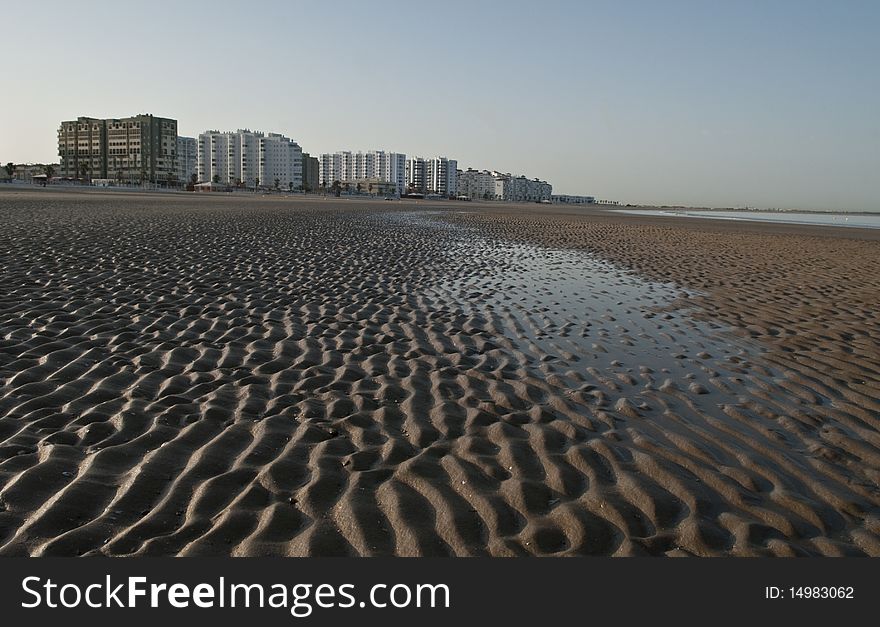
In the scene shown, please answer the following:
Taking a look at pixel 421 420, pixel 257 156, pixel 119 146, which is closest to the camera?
pixel 421 420

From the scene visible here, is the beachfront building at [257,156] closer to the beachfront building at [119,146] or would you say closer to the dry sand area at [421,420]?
the beachfront building at [119,146]

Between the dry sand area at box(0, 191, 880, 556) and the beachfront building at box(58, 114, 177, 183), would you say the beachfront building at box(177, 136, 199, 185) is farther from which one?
the dry sand area at box(0, 191, 880, 556)

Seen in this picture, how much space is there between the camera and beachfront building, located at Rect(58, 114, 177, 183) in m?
151

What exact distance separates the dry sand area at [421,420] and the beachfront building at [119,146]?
157426mm

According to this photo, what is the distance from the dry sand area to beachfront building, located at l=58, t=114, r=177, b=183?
15743cm

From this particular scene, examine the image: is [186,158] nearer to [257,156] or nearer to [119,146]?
[257,156]

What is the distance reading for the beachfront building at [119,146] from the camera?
15138cm

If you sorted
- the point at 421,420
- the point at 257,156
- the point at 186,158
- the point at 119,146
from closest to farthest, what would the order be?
the point at 421,420 < the point at 119,146 < the point at 186,158 < the point at 257,156

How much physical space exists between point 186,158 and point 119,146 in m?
30.4

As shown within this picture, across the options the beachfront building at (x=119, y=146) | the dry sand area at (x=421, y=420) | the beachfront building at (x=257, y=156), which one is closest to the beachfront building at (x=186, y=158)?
the beachfront building at (x=257, y=156)

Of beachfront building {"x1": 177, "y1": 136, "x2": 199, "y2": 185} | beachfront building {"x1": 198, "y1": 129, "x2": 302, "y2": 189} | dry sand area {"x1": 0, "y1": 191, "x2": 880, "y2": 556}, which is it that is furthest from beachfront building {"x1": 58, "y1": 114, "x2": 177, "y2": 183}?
dry sand area {"x1": 0, "y1": 191, "x2": 880, "y2": 556}

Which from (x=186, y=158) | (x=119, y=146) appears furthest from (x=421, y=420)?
(x=186, y=158)

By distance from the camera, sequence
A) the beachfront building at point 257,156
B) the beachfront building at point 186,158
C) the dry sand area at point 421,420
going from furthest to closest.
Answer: the beachfront building at point 257,156 → the beachfront building at point 186,158 → the dry sand area at point 421,420

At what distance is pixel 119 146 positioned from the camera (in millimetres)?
155000
